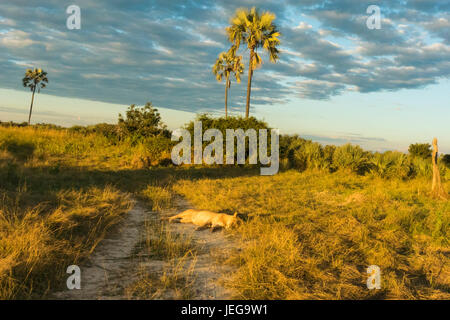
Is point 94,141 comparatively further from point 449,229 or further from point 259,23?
point 449,229

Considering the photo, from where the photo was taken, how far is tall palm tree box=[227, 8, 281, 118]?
27188mm

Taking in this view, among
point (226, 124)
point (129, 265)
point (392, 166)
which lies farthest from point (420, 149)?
point (129, 265)

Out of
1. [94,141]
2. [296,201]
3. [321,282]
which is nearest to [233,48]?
[94,141]

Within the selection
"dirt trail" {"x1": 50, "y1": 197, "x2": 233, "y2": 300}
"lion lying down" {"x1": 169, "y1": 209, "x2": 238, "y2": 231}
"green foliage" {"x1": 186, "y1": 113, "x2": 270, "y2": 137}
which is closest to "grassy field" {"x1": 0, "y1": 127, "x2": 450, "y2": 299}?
"dirt trail" {"x1": 50, "y1": 197, "x2": 233, "y2": 300}

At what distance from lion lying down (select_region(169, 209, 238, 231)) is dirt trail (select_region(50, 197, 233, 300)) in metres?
0.19

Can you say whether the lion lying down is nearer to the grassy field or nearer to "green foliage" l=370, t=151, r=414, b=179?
the grassy field

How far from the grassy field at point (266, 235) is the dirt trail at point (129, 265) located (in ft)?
0.56

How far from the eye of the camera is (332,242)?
6188 mm

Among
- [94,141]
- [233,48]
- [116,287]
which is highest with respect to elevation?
[233,48]

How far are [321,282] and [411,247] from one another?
3183mm


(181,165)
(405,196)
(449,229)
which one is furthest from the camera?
(181,165)

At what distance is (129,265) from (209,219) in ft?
8.51

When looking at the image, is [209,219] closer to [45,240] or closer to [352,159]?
[45,240]
